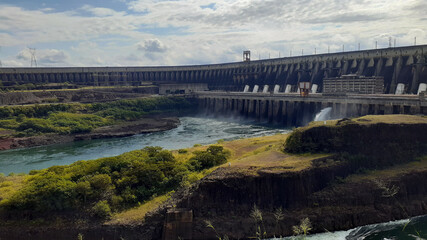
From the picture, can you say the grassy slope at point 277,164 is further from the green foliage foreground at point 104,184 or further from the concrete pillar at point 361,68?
the concrete pillar at point 361,68

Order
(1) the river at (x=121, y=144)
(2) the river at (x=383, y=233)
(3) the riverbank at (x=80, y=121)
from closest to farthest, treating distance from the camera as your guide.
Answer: (2) the river at (x=383, y=233), (1) the river at (x=121, y=144), (3) the riverbank at (x=80, y=121)

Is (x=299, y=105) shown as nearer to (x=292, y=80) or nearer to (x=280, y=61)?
(x=292, y=80)

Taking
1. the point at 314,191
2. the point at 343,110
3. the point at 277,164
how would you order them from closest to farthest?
the point at 314,191
the point at 277,164
the point at 343,110

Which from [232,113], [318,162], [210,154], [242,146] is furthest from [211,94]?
[318,162]

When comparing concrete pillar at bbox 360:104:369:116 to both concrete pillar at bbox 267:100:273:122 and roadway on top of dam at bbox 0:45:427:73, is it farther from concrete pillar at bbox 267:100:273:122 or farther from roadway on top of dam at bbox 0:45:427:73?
concrete pillar at bbox 267:100:273:122

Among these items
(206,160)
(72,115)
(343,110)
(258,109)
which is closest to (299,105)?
(343,110)

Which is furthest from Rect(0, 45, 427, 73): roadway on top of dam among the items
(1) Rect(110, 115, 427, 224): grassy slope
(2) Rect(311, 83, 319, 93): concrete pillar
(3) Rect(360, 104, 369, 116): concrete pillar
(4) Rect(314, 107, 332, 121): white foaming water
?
(1) Rect(110, 115, 427, 224): grassy slope

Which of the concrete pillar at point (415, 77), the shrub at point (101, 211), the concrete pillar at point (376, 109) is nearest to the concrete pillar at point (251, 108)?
the concrete pillar at point (415, 77)
